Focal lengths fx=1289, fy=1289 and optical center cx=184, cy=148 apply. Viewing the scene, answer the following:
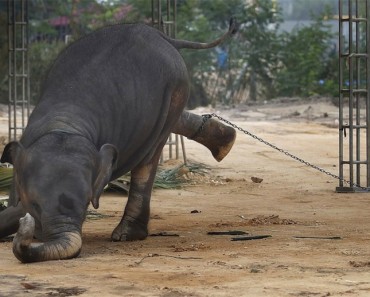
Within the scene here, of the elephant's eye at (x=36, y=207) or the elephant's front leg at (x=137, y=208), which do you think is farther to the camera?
the elephant's front leg at (x=137, y=208)

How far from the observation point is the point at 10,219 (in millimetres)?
9602

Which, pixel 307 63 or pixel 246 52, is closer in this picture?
Answer: pixel 307 63

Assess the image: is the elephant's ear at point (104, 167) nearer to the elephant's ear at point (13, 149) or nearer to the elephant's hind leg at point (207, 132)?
the elephant's ear at point (13, 149)

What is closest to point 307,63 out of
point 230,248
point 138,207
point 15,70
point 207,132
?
point 15,70

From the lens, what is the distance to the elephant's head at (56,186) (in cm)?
848

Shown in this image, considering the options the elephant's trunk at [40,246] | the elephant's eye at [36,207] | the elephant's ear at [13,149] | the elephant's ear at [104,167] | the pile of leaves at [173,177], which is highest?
the elephant's ear at [13,149]

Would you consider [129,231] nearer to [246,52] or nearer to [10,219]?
[10,219]

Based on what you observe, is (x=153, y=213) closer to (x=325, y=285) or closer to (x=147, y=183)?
(x=147, y=183)

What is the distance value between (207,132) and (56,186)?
12.0 ft

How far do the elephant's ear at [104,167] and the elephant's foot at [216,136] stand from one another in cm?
290

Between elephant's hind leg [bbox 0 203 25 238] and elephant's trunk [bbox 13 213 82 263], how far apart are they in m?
0.91

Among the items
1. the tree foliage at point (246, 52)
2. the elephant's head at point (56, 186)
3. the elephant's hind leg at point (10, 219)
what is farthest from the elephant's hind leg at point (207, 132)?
the tree foliage at point (246, 52)

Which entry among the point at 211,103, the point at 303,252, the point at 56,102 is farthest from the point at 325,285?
the point at 211,103

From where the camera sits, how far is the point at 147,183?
34.7ft
